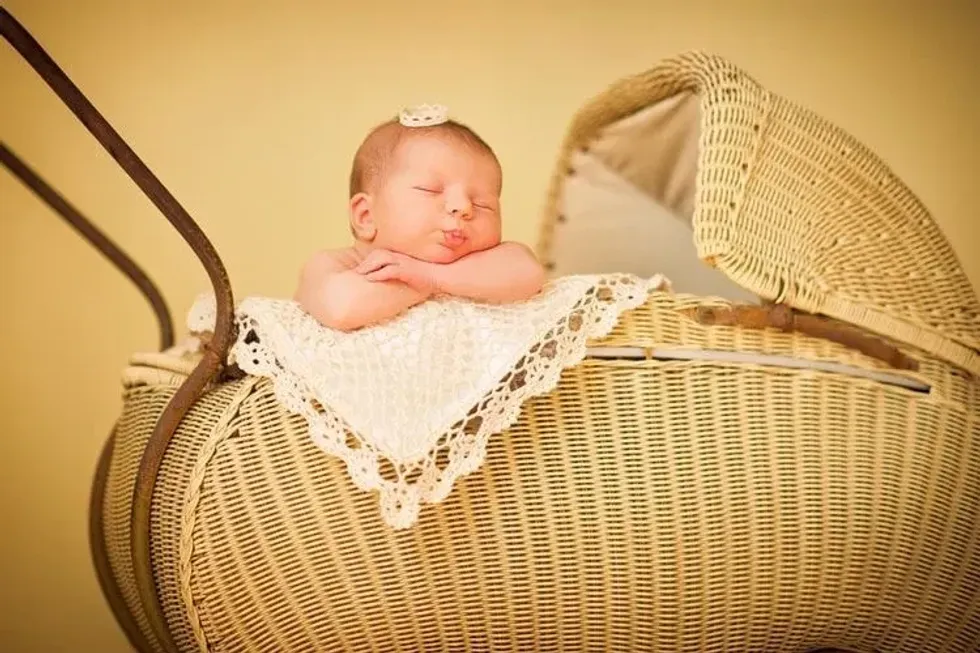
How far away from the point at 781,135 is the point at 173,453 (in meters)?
0.74

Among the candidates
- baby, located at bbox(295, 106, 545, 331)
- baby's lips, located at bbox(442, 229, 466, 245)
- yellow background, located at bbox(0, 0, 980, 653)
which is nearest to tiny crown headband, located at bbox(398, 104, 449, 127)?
baby, located at bbox(295, 106, 545, 331)

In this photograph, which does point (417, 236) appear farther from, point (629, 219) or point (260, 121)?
point (260, 121)

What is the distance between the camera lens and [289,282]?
1965 mm

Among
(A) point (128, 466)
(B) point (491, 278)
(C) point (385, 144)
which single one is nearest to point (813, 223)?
(B) point (491, 278)

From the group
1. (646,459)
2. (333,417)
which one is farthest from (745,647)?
(333,417)

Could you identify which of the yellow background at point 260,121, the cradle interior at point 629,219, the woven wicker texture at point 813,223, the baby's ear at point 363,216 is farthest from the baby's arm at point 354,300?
the yellow background at point 260,121

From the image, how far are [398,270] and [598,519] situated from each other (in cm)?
32

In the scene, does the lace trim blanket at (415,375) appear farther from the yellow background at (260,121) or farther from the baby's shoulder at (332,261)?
the yellow background at (260,121)

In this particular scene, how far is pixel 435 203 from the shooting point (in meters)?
1.11

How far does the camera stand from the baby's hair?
1144mm

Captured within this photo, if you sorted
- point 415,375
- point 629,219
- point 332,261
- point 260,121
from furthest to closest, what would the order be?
1. point 260,121
2. point 629,219
3. point 332,261
4. point 415,375

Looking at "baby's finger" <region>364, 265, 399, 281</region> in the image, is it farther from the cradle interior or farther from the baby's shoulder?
the cradle interior

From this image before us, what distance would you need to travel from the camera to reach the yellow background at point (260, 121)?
185 cm

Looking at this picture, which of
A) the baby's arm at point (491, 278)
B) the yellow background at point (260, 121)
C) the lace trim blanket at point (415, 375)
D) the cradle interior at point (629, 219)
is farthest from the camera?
the yellow background at point (260, 121)
